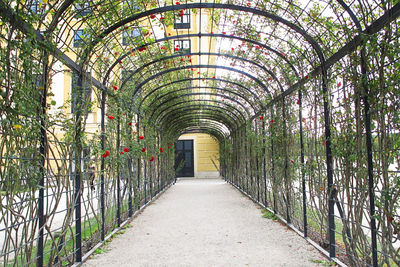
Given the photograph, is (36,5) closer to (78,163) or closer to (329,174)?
(78,163)

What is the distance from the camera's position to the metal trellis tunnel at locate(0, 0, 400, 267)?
2504 millimetres

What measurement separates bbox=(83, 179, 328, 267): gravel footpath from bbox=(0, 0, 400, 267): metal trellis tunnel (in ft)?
0.88

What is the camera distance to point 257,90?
6973mm

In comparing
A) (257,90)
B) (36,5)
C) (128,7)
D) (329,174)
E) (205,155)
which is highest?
(128,7)

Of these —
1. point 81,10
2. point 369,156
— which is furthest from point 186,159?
point 369,156

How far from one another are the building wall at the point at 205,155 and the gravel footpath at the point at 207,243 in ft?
44.2

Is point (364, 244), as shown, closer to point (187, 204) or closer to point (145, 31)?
point (145, 31)

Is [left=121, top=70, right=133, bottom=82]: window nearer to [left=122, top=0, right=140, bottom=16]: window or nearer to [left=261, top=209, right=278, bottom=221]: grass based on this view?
[left=122, top=0, right=140, bottom=16]: window

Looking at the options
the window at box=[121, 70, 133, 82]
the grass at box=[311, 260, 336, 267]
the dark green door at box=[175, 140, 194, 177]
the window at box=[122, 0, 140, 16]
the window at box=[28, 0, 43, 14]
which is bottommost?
the grass at box=[311, 260, 336, 267]

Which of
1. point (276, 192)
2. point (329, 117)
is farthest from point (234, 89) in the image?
point (329, 117)

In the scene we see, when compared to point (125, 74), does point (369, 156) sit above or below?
below

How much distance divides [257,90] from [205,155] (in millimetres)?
14023

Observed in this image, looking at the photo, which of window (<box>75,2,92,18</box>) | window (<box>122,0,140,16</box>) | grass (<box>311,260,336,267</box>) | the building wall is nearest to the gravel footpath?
grass (<box>311,260,336,267</box>)

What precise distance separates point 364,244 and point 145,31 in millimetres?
3448
